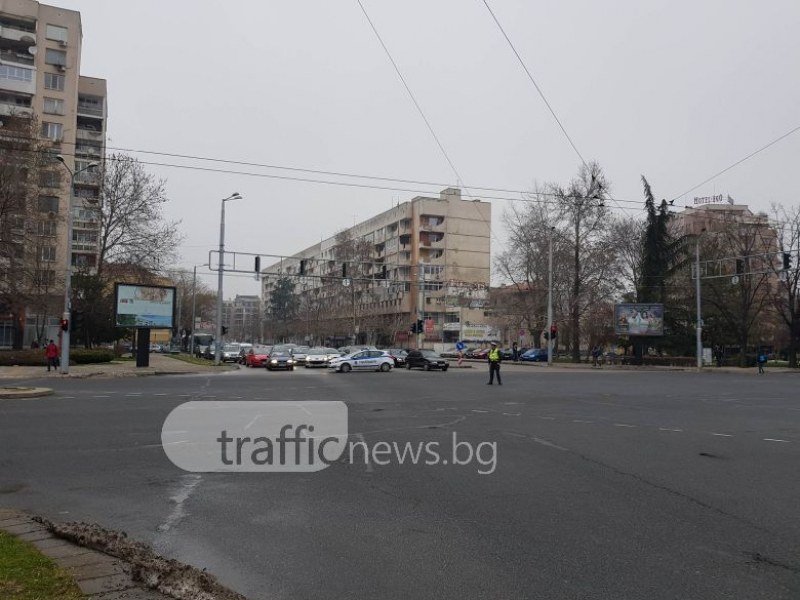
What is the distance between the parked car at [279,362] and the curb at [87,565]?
36944 millimetres

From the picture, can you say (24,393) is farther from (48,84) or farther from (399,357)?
Answer: (48,84)

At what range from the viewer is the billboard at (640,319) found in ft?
180

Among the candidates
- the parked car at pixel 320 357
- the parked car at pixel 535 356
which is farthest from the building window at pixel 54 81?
the parked car at pixel 535 356

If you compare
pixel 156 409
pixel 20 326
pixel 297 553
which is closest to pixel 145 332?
pixel 20 326

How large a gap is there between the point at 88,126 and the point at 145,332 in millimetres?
45414

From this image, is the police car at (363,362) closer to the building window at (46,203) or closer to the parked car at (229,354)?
the parked car at (229,354)

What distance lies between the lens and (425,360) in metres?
45.4

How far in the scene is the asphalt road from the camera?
4996 millimetres

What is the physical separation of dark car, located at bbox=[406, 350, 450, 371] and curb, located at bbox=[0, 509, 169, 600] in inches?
1543

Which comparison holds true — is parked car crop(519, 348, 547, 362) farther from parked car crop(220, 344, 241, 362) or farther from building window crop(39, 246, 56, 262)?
building window crop(39, 246, 56, 262)

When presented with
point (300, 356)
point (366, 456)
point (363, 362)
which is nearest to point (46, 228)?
point (300, 356)

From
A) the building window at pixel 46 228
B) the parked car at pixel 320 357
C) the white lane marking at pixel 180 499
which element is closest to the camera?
the white lane marking at pixel 180 499

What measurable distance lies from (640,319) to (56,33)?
Answer: 61413 millimetres

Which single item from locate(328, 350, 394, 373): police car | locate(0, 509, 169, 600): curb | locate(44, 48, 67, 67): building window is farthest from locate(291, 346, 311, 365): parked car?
locate(0, 509, 169, 600): curb
